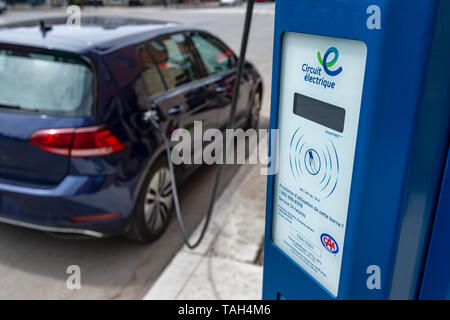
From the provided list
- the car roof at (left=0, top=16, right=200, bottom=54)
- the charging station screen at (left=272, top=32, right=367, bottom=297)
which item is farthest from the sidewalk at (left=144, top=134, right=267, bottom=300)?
the car roof at (left=0, top=16, right=200, bottom=54)

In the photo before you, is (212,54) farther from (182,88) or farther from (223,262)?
(223,262)

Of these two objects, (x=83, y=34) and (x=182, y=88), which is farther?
(x=182, y=88)

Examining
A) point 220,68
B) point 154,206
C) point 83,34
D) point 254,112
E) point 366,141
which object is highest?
point 83,34

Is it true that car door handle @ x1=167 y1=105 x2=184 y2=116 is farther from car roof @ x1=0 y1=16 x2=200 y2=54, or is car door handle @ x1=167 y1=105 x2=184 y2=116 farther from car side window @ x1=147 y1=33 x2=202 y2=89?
car roof @ x1=0 y1=16 x2=200 y2=54

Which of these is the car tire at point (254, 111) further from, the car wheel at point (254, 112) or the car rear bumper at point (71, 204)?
the car rear bumper at point (71, 204)

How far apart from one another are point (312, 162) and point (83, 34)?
239cm

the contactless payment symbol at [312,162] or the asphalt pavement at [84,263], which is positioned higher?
the contactless payment symbol at [312,162]

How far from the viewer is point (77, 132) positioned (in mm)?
2781

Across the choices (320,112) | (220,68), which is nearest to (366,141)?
(320,112)

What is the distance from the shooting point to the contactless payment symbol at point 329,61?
1195mm

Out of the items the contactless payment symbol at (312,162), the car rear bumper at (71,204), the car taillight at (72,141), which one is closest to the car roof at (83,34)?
the car taillight at (72,141)

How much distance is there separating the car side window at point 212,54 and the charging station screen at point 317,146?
2990 mm

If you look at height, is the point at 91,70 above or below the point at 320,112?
below

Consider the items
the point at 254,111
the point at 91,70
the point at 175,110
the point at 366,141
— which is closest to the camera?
the point at 366,141
